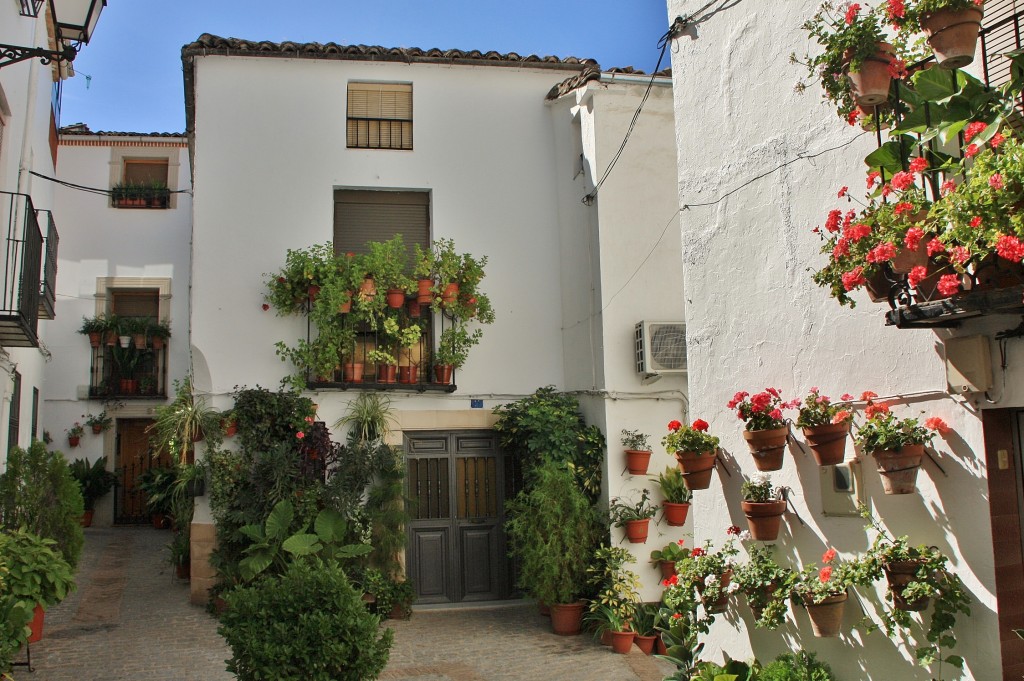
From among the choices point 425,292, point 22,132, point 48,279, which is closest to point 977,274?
point 425,292

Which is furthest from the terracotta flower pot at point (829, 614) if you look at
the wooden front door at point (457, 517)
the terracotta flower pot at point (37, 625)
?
the terracotta flower pot at point (37, 625)

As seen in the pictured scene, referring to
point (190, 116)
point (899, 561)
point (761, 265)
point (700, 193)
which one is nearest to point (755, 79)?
point (700, 193)

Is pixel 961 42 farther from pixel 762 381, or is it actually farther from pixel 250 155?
pixel 250 155

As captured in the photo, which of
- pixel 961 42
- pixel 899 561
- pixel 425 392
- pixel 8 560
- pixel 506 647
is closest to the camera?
pixel 961 42

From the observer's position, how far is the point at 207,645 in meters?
8.72

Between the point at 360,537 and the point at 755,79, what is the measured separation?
6.47 meters

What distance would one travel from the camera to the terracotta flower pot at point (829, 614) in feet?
16.7

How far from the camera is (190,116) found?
11992 millimetres

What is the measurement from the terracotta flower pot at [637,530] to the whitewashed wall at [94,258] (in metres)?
9.81

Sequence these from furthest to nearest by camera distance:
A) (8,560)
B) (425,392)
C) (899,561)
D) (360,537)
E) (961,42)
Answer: (425,392)
(360,537)
(8,560)
(899,561)
(961,42)

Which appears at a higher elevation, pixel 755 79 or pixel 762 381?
Result: pixel 755 79

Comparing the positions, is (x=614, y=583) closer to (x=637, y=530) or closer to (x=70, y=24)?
(x=637, y=530)

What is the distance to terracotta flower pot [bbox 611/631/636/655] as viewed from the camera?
29.4 feet

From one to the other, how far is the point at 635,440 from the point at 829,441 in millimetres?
4759
